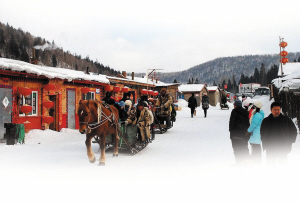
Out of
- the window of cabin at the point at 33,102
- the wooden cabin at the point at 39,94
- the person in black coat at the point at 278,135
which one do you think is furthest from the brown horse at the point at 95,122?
the window of cabin at the point at 33,102

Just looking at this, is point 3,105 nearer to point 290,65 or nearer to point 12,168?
point 12,168

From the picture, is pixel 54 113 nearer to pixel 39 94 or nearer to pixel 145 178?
pixel 39 94

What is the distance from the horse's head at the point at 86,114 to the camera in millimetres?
7384

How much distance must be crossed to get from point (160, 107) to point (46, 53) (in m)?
92.7

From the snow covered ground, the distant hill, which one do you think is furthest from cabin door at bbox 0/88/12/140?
the distant hill

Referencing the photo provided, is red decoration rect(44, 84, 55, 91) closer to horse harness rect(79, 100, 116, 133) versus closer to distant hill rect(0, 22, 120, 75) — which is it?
horse harness rect(79, 100, 116, 133)

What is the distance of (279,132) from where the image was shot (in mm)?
5820

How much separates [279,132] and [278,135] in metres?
0.06

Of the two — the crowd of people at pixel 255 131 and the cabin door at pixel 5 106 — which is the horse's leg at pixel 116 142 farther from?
the cabin door at pixel 5 106

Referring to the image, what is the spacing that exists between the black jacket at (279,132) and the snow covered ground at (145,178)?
22.3 inches

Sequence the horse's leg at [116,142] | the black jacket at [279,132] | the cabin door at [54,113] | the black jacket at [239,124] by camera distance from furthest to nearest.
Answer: the cabin door at [54,113], the horse's leg at [116,142], the black jacket at [239,124], the black jacket at [279,132]

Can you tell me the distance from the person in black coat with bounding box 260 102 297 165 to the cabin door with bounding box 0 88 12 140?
1046cm

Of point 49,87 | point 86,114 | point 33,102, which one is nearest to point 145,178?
point 86,114

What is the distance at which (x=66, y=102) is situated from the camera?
55.3 feet
